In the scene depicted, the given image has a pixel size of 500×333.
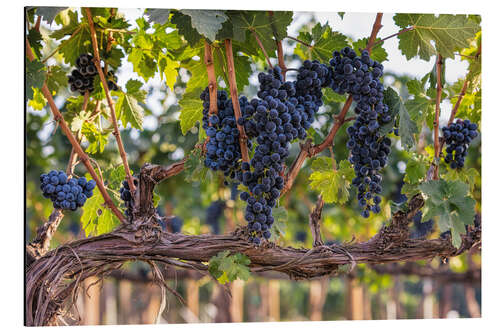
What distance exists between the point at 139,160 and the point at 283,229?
1855 mm

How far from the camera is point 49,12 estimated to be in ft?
5.14

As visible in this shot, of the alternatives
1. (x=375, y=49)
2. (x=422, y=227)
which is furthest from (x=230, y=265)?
(x=422, y=227)

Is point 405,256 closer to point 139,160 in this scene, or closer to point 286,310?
point 139,160

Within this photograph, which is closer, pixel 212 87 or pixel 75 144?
pixel 212 87

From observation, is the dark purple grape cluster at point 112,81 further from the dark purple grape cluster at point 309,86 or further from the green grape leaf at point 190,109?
the dark purple grape cluster at point 309,86

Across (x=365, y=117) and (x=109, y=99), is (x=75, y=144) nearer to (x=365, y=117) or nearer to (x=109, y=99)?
(x=109, y=99)

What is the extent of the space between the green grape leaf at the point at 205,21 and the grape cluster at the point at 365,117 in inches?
16.3

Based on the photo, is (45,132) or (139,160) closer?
(45,132)

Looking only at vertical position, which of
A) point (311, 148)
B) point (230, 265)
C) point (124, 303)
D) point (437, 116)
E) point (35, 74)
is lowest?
point (124, 303)

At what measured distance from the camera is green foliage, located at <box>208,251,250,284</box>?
5.35ft

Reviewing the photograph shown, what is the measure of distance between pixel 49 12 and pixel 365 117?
102cm

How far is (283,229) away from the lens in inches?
63.7

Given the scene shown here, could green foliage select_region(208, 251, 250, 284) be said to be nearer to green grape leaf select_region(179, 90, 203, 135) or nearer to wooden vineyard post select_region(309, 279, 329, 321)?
green grape leaf select_region(179, 90, 203, 135)
